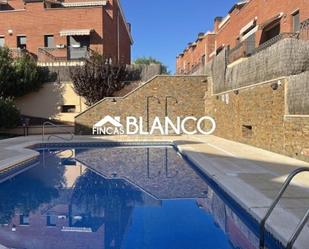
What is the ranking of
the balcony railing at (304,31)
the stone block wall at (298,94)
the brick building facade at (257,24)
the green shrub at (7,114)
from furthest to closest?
the green shrub at (7,114) → the brick building facade at (257,24) → the balcony railing at (304,31) → the stone block wall at (298,94)

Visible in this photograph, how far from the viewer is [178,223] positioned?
23.7 feet

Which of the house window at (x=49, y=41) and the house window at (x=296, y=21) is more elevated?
the house window at (x=49, y=41)

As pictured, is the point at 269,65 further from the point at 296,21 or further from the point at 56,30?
the point at 56,30

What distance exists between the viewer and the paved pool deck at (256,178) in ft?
18.4

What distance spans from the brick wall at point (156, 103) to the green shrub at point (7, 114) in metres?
3.93

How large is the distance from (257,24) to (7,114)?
16.3 meters

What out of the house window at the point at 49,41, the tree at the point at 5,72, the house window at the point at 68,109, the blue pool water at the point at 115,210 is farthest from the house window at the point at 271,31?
the house window at the point at 49,41

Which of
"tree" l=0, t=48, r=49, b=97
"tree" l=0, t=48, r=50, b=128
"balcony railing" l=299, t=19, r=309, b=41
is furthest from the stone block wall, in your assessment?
"tree" l=0, t=48, r=49, b=97

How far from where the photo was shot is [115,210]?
811cm

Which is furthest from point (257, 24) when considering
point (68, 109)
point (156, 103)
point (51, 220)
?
point (51, 220)

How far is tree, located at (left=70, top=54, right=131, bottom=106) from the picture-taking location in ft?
82.8

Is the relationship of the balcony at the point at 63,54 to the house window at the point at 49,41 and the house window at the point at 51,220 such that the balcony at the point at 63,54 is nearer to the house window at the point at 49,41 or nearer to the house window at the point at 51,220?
the house window at the point at 49,41

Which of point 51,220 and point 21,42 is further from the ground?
point 21,42

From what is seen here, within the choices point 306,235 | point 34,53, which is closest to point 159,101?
point 34,53
